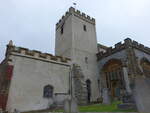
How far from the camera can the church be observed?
1436cm

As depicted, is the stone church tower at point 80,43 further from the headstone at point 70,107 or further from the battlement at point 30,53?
the headstone at point 70,107

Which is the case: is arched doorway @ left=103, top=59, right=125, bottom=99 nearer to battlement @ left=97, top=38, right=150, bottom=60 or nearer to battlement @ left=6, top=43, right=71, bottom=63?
battlement @ left=97, top=38, right=150, bottom=60

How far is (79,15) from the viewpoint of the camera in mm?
25062

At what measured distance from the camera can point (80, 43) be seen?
22.6 meters

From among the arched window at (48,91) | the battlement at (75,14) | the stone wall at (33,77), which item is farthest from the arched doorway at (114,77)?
the battlement at (75,14)

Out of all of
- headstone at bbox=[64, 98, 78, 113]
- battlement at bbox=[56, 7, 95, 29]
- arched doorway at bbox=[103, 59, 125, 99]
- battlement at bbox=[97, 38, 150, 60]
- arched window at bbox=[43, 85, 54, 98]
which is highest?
battlement at bbox=[56, 7, 95, 29]

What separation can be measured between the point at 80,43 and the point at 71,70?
5.23 m

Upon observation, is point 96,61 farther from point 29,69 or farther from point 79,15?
point 29,69

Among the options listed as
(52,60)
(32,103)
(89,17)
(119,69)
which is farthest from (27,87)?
(89,17)

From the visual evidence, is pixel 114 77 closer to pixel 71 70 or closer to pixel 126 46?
pixel 126 46

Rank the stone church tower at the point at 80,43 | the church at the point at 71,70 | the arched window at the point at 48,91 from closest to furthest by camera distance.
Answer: the church at the point at 71,70 < the arched window at the point at 48,91 < the stone church tower at the point at 80,43

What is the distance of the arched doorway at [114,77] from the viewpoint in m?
18.6

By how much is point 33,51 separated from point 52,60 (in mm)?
2585

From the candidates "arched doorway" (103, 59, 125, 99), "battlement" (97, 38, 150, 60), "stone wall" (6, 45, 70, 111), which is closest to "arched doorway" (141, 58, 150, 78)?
"battlement" (97, 38, 150, 60)
